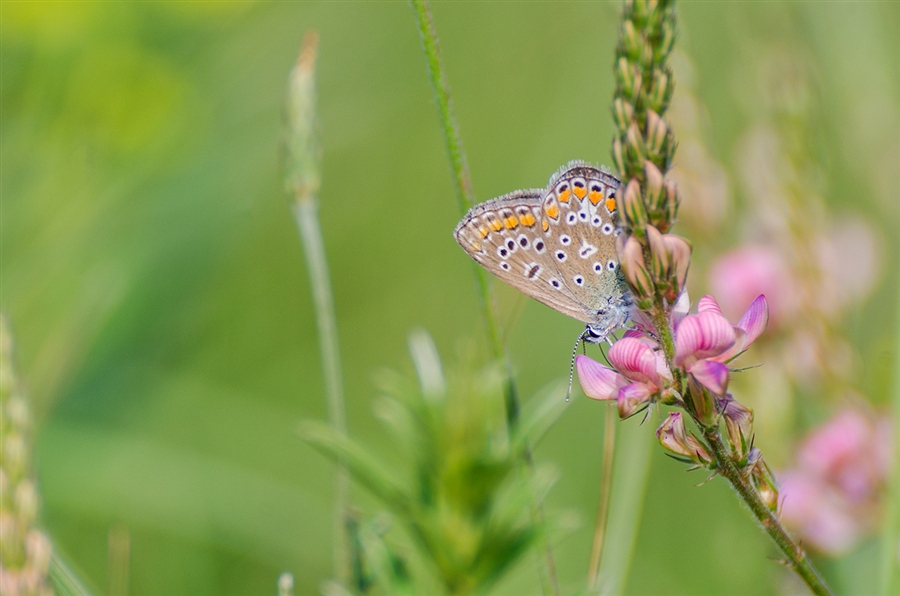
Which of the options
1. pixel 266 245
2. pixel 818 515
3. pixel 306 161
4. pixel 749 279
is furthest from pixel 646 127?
pixel 266 245

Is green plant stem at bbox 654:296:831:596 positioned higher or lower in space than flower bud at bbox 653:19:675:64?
lower

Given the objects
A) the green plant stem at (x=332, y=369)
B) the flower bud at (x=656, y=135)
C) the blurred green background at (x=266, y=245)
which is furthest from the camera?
the blurred green background at (x=266, y=245)

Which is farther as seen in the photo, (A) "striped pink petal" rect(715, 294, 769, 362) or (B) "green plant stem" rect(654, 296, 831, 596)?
(A) "striped pink petal" rect(715, 294, 769, 362)

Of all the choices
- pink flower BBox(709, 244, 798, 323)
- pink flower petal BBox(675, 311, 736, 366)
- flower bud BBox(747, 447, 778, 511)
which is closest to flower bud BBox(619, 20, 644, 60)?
pink flower petal BBox(675, 311, 736, 366)

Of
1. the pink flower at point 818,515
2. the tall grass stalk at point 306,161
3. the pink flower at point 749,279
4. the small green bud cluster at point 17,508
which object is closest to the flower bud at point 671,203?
the tall grass stalk at point 306,161

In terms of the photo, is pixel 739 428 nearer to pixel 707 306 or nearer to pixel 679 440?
pixel 679 440

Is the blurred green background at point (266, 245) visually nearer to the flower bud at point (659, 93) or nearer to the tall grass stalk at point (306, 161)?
the tall grass stalk at point (306, 161)

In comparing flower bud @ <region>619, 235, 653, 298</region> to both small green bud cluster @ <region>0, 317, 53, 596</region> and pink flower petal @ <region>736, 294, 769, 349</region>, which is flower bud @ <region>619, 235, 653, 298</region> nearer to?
pink flower petal @ <region>736, 294, 769, 349</region>

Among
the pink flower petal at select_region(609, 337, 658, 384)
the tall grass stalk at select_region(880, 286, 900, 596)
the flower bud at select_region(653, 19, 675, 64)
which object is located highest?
the flower bud at select_region(653, 19, 675, 64)
